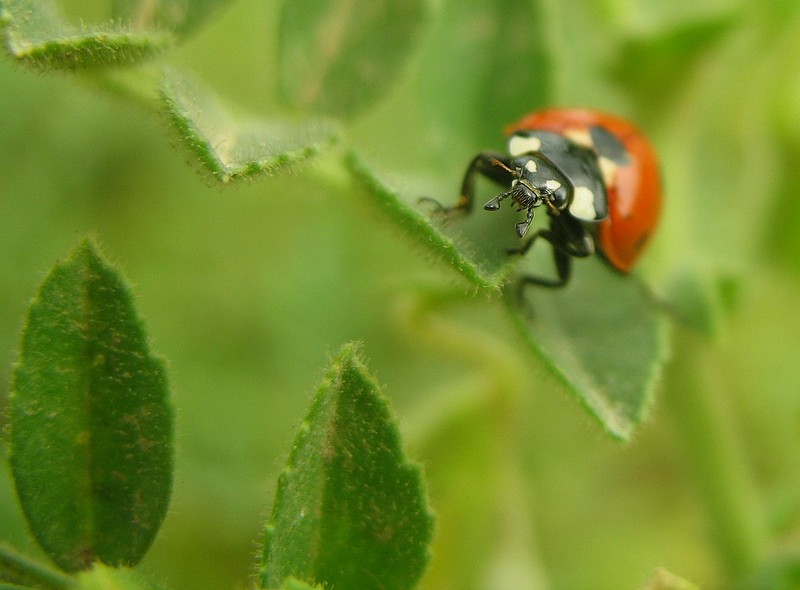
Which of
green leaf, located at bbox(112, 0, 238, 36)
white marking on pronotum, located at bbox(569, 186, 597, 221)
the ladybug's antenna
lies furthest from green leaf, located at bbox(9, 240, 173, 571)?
white marking on pronotum, located at bbox(569, 186, 597, 221)

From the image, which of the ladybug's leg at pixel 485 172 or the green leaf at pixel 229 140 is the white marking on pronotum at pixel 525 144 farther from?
the green leaf at pixel 229 140

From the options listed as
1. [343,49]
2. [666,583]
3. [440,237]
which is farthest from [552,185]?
[666,583]

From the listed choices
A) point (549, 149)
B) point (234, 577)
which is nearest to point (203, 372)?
point (234, 577)

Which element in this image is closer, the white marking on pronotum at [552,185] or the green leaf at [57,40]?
the green leaf at [57,40]

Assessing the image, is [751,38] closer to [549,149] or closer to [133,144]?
[549,149]

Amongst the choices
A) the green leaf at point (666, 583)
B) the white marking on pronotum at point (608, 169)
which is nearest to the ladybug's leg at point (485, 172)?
the white marking on pronotum at point (608, 169)

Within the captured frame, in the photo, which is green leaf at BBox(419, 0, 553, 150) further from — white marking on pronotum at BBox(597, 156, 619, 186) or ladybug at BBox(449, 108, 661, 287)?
white marking on pronotum at BBox(597, 156, 619, 186)
